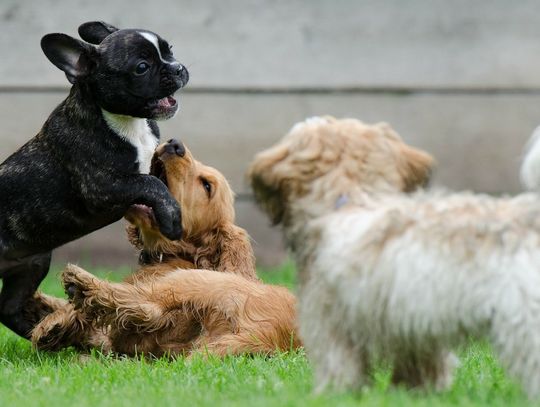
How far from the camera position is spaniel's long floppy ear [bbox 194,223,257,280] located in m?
6.96

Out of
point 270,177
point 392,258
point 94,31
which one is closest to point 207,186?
point 94,31

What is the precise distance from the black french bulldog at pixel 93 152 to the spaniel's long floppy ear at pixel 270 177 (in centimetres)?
174

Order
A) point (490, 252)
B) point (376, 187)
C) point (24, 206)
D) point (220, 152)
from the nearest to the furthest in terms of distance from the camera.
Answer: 1. point (490, 252)
2. point (376, 187)
3. point (24, 206)
4. point (220, 152)

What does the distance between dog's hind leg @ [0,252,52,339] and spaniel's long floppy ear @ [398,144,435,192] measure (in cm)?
315

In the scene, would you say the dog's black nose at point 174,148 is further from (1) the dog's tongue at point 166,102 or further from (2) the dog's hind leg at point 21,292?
(2) the dog's hind leg at point 21,292

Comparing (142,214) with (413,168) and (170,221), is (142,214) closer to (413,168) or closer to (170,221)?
(170,221)

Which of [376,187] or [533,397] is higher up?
[376,187]

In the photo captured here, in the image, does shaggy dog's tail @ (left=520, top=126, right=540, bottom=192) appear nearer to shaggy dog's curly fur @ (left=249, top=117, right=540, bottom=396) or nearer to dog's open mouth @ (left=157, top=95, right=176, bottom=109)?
shaggy dog's curly fur @ (left=249, top=117, right=540, bottom=396)

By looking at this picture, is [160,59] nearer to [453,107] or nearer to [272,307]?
[272,307]

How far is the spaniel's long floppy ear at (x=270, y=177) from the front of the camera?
4.57 meters

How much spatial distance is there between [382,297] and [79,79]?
3.12m

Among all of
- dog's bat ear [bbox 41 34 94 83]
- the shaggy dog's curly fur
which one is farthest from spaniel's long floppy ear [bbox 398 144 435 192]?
dog's bat ear [bbox 41 34 94 83]

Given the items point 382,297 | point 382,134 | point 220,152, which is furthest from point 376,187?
point 220,152

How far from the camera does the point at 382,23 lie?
11.0 metres
